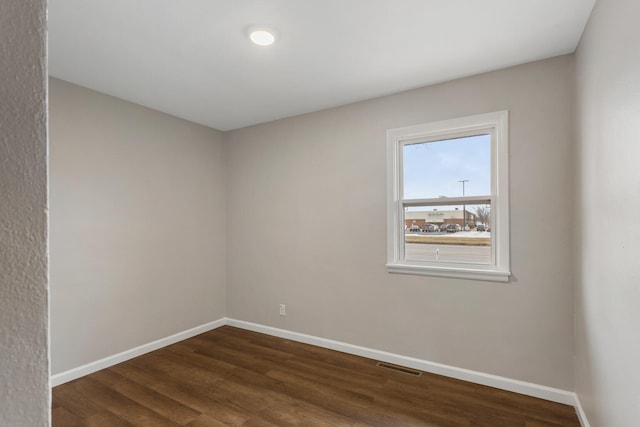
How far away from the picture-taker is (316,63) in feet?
8.25

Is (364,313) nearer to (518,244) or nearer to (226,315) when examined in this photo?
(518,244)

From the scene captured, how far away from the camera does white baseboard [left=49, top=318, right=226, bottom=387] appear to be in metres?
2.74

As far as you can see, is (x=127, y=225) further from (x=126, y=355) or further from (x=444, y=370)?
(x=444, y=370)

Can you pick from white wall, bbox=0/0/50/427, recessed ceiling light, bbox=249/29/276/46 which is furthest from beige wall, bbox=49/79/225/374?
white wall, bbox=0/0/50/427

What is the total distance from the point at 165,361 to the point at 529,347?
3.13m

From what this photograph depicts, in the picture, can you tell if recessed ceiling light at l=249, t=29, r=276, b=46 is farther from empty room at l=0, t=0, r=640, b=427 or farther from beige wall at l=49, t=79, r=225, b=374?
beige wall at l=49, t=79, r=225, b=374

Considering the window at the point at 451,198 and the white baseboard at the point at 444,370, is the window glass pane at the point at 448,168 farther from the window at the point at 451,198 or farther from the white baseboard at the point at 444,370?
the white baseboard at the point at 444,370

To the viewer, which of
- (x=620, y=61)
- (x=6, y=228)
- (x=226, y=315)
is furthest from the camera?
(x=226, y=315)

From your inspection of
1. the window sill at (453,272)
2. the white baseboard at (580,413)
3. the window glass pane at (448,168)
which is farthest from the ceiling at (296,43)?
the white baseboard at (580,413)

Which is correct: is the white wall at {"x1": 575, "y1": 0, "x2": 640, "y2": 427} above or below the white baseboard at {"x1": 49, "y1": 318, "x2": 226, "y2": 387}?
above

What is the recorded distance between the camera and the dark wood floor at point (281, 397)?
223 centimetres

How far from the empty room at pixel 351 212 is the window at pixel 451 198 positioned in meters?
0.02

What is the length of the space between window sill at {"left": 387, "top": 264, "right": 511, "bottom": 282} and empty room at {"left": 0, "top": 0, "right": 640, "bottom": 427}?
0.01 m

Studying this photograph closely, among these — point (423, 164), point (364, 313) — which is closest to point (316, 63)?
point (423, 164)
